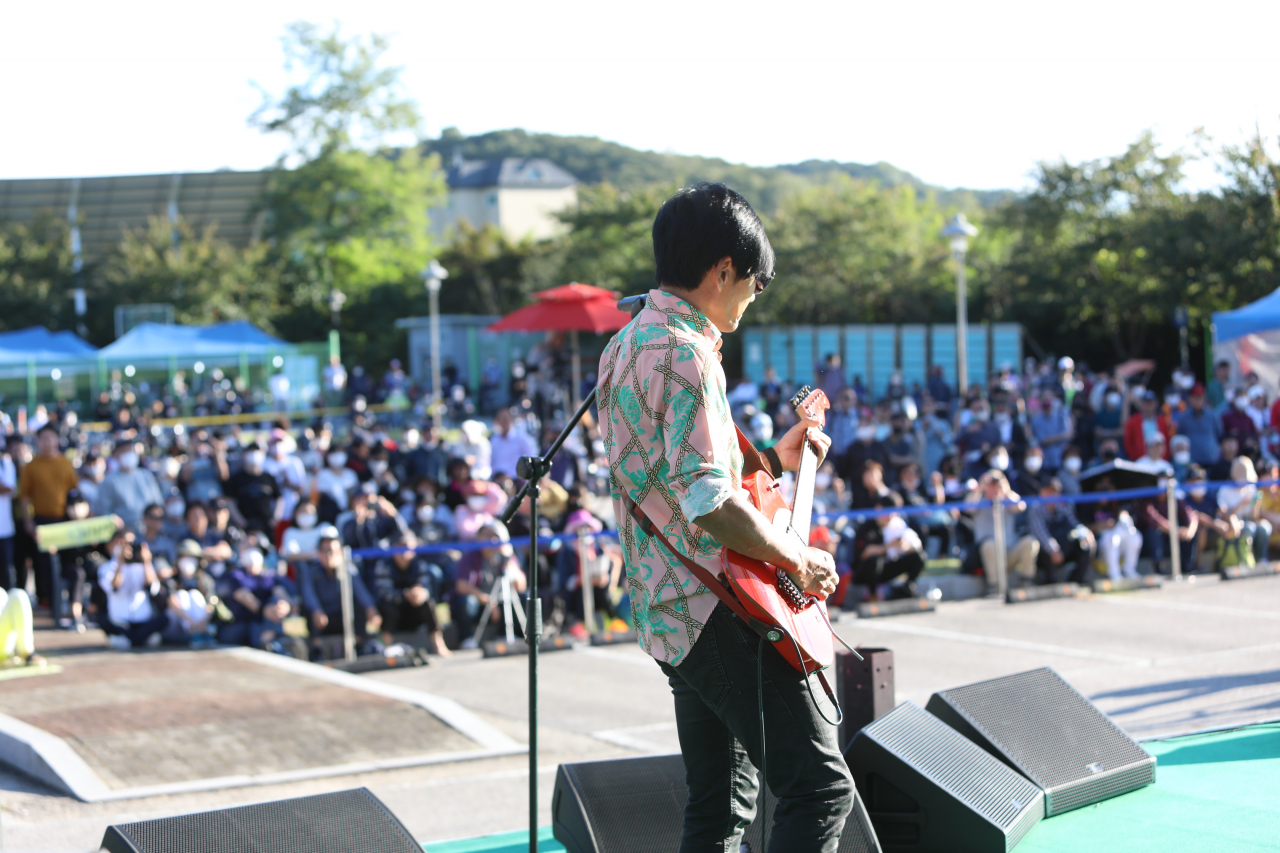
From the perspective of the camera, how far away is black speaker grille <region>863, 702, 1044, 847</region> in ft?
11.9

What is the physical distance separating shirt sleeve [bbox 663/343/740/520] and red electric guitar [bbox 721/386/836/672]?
16 centimetres

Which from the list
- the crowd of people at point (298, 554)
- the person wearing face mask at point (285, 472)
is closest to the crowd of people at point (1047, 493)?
the crowd of people at point (298, 554)

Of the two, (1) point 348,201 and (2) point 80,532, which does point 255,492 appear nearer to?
(2) point 80,532

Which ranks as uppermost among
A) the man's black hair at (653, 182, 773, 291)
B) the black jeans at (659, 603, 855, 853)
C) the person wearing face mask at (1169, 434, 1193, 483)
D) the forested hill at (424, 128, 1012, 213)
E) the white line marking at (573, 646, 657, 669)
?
the forested hill at (424, 128, 1012, 213)

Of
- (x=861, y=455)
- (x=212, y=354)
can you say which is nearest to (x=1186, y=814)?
(x=861, y=455)

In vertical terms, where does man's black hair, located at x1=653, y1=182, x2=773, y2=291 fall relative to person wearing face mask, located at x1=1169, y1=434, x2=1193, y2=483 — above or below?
above

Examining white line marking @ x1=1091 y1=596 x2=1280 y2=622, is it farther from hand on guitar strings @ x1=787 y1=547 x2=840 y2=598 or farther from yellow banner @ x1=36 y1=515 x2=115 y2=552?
yellow banner @ x1=36 y1=515 x2=115 y2=552

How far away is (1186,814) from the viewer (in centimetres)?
396

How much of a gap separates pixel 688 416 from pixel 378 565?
8359mm

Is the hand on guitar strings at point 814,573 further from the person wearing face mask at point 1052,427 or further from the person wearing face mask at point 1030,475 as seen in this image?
the person wearing face mask at point 1052,427

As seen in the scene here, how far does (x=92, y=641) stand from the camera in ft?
33.7

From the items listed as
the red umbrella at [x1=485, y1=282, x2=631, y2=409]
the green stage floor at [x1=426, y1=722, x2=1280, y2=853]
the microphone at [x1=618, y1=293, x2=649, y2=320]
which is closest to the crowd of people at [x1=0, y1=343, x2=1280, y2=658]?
the red umbrella at [x1=485, y1=282, x2=631, y2=409]

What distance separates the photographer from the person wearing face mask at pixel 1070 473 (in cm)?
1227

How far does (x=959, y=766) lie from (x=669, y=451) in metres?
1.98
